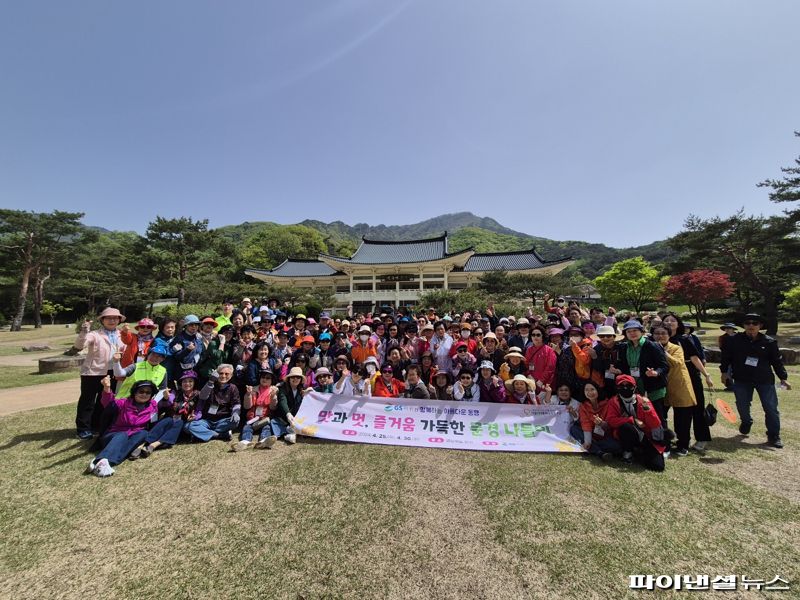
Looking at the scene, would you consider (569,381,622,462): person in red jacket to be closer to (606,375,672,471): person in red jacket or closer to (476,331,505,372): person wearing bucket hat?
(606,375,672,471): person in red jacket

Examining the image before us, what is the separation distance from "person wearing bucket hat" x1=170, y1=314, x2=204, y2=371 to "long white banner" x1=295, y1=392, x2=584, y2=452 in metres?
1.82

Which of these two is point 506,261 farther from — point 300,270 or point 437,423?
point 437,423

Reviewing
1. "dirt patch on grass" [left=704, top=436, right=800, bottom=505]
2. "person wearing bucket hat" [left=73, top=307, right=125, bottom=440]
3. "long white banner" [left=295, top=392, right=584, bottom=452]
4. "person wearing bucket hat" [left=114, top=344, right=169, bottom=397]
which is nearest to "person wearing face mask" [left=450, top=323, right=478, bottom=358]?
"long white banner" [left=295, top=392, right=584, bottom=452]

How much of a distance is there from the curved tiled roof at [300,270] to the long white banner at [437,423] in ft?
94.5

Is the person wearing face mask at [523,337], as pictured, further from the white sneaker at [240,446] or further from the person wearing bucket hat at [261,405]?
the white sneaker at [240,446]

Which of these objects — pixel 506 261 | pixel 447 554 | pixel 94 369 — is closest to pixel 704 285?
A: pixel 506 261

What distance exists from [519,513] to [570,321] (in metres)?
4.62

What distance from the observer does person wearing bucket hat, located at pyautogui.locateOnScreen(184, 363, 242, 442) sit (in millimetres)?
4801

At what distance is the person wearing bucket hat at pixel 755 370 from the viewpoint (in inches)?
181

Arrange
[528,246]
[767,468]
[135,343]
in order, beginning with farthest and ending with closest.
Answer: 1. [528,246]
2. [135,343]
3. [767,468]

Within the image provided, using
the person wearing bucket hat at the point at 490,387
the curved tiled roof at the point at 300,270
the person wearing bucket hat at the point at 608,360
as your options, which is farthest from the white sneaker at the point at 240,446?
the curved tiled roof at the point at 300,270

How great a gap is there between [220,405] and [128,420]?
→ 3.45ft

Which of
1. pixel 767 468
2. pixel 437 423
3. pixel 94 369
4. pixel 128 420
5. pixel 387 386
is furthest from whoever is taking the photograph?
pixel 387 386

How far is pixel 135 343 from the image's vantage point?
506 centimetres
